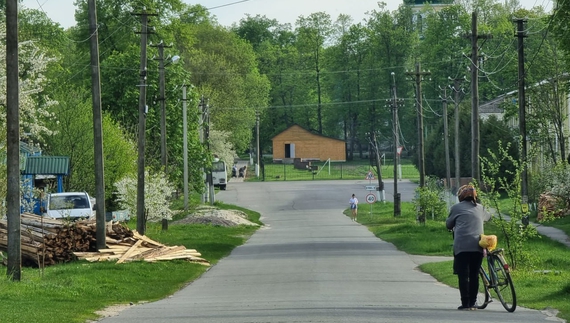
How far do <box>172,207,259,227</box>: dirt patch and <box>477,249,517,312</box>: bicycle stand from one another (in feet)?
127

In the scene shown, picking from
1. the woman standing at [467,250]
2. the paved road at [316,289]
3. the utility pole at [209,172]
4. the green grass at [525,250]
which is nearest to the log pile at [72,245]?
the paved road at [316,289]

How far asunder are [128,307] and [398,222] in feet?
134

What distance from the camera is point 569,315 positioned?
49.5 ft

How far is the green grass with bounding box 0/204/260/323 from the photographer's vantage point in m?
17.6

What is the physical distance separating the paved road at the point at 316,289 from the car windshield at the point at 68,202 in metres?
6.93

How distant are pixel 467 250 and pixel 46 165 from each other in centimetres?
3534

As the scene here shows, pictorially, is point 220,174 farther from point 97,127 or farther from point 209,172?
point 97,127

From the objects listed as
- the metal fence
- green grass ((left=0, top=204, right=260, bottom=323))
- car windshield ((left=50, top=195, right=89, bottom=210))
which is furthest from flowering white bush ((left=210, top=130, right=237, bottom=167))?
green grass ((left=0, top=204, right=260, bottom=323))

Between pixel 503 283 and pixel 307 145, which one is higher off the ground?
pixel 307 145

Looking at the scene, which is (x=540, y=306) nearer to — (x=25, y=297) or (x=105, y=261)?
(x=25, y=297)

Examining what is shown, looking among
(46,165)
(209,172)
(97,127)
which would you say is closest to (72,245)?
(97,127)

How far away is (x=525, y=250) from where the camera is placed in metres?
23.8

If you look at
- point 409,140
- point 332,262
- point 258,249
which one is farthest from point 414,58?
point 332,262

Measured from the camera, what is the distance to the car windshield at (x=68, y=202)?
42.7 m
